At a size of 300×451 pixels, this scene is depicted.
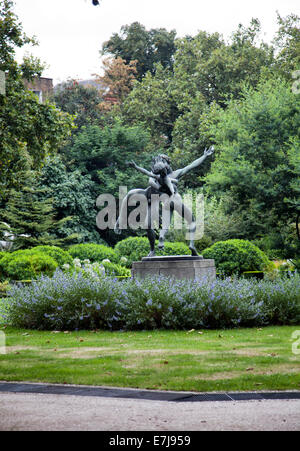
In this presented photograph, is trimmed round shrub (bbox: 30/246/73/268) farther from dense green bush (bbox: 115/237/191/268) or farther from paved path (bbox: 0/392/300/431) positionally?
paved path (bbox: 0/392/300/431)

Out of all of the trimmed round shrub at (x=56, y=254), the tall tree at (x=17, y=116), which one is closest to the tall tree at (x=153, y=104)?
the trimmed round shrub at (x=56, y=254)

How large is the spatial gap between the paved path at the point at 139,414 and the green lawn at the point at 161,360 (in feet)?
2.53

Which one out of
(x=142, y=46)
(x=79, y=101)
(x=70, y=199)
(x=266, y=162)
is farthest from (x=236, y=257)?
(x=142, y=46)

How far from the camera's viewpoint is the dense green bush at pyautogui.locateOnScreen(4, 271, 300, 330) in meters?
10.8

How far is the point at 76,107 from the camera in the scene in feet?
127

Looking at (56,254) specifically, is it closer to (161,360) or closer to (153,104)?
(161,360)

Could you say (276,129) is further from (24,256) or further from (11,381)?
(11,381)

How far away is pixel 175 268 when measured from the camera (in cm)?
1336

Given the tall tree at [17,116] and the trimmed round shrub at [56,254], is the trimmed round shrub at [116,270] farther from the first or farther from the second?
the tall tree at [17,116]

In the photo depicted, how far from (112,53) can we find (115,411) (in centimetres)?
4355

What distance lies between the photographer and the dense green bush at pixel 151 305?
1080 cm

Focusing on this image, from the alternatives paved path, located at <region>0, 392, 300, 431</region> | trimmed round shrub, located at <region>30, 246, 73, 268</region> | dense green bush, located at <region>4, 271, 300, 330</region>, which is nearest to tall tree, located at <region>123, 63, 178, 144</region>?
trimmed round shrub, located at <region>30, 246, 73, 268</region>

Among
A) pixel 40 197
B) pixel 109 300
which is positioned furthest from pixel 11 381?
pixel 40 197

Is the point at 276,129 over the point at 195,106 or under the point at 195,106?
under
